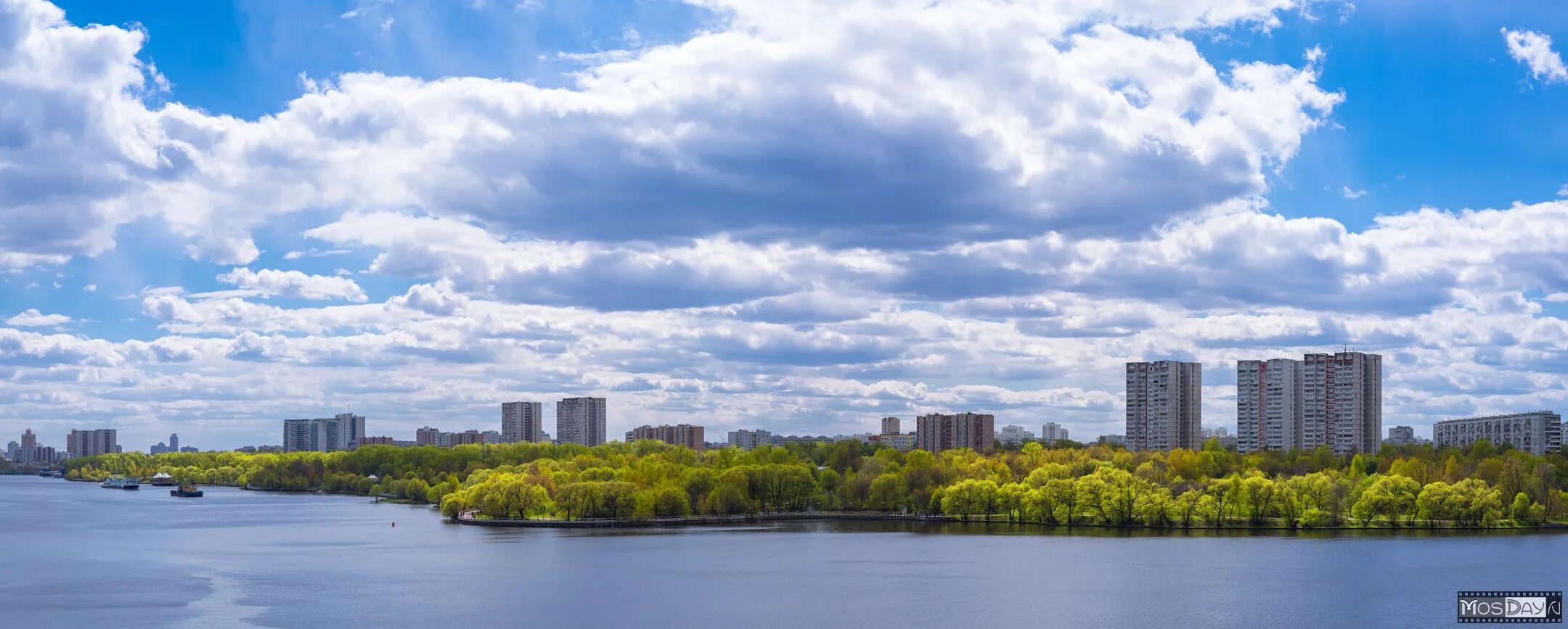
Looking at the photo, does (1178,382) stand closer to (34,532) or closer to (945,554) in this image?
(945,554)

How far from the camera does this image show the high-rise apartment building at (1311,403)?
149 m

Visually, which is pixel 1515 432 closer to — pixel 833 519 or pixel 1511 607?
pixel 833 519

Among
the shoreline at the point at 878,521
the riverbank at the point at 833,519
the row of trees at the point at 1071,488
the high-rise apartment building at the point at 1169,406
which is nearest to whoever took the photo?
the shoreline at the point at 878,521

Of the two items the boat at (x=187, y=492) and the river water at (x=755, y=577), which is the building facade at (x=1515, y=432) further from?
the boat at (x=187, y=492)

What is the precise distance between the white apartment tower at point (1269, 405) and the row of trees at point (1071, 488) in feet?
45.2

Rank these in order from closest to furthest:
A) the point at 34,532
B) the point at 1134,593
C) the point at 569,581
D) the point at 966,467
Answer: the point at 1134,593
the point at 569,581
the point at 34,532
the point at 966,467

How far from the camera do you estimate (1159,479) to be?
107 metres

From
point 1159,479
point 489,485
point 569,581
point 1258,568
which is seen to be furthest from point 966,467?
point 569,581

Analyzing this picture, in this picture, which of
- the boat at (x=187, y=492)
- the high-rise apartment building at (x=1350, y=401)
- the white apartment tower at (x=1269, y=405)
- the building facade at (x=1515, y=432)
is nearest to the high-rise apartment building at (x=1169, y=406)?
the white apartment tower at (x=1269, y=405)

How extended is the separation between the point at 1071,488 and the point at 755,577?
131ft

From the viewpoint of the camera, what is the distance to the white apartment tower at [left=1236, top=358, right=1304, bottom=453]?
507ft

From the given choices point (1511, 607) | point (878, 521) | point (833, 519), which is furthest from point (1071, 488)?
point (1511, 607)

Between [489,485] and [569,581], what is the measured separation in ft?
148

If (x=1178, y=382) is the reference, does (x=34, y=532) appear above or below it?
below
